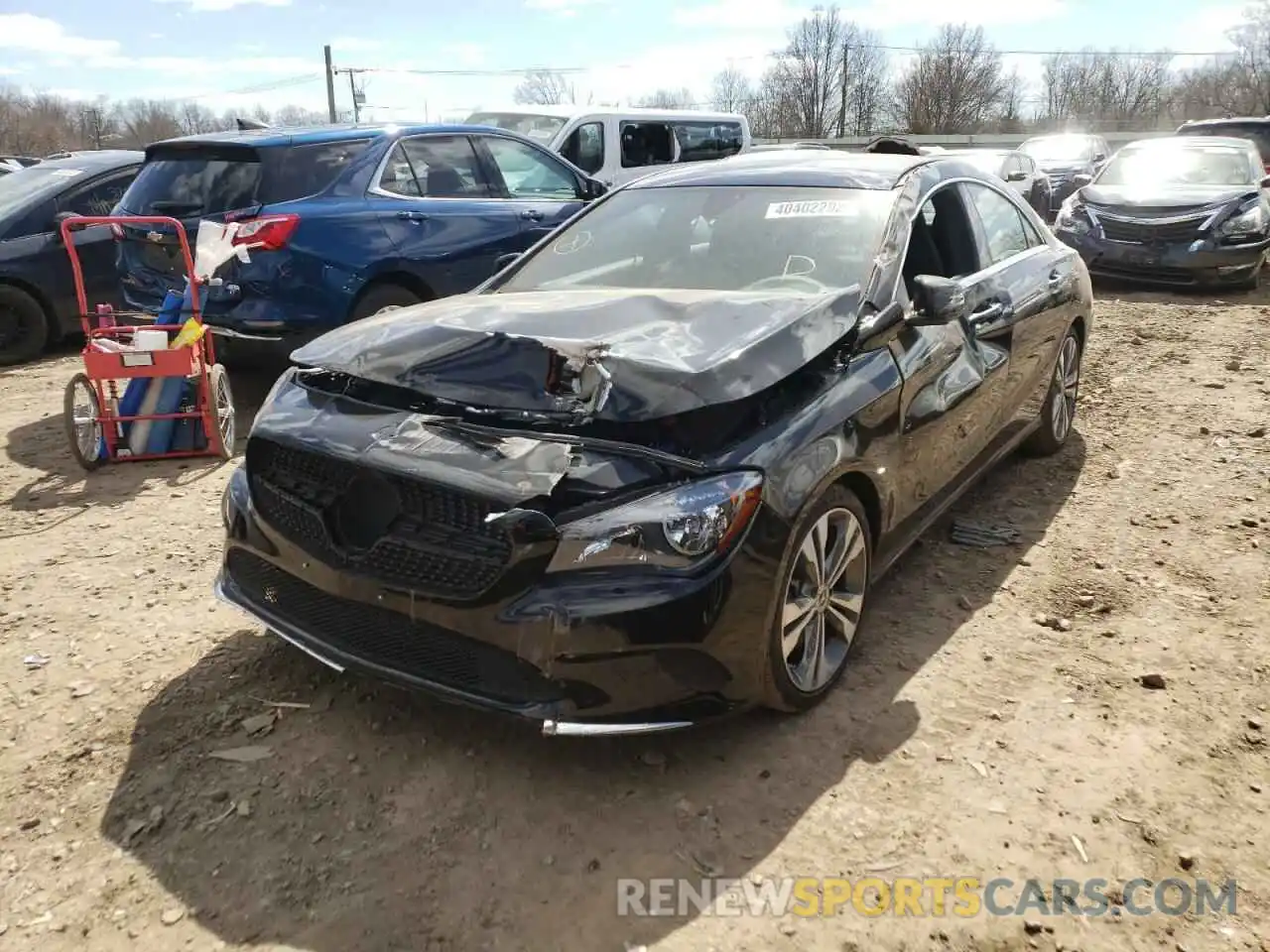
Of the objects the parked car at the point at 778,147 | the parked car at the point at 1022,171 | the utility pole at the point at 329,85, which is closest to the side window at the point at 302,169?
the parked car at the point at 778,147

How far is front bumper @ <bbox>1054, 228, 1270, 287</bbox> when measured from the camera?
953 cm

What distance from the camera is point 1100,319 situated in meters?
8.88

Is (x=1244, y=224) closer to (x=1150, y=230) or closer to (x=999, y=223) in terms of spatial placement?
(x=1150, y=230)

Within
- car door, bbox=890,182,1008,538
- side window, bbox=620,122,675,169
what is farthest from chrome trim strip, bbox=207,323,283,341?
side window, bbox=620,122,675,169

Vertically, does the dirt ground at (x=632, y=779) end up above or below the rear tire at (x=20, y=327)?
below

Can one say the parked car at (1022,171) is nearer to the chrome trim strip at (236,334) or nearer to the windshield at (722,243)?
the windshield at (722,243)

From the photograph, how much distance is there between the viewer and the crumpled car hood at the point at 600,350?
265 cm

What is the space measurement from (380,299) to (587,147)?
18.1 ft

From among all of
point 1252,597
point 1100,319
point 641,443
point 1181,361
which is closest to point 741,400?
point 641,443

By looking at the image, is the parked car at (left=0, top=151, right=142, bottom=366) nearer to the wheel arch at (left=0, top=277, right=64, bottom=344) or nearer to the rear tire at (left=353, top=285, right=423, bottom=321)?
the wheel arch at (left=0, top=277, right=64, bottom=344)

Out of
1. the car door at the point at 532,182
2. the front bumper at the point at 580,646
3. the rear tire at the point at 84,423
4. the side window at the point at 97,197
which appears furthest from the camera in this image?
the side window at the point at 97,197

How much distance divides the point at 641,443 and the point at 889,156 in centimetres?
230

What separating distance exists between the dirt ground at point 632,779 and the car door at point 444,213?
9.44 feet

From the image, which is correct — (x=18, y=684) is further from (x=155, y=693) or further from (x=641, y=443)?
(x=641, y=443)
